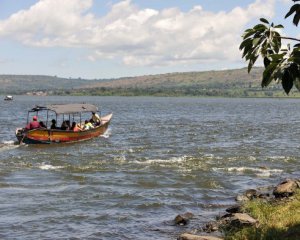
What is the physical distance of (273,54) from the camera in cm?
599

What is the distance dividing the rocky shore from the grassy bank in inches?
10.2

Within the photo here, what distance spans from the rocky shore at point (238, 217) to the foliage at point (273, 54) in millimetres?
6885

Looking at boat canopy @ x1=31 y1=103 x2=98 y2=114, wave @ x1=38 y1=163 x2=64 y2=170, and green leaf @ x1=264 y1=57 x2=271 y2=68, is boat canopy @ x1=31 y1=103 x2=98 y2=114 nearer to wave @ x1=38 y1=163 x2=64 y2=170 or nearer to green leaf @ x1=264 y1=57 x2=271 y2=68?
wave @ x1=38 y1=163 x2=64 y2=170

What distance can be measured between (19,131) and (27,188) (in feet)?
54.3

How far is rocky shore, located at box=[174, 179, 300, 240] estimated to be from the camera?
1301 cm

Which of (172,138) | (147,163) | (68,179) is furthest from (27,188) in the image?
(172,138)

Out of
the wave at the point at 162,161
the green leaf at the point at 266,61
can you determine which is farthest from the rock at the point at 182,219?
the wave at the point at 162,161

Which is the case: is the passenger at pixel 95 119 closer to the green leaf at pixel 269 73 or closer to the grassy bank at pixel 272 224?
the grassy bank at pixel 272 224

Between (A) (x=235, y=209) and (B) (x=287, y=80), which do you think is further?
(A) (x=235, y=209)

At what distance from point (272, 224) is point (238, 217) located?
1339mm

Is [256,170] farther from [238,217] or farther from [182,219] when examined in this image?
[238,217]

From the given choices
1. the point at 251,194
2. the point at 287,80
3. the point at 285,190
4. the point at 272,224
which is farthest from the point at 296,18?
the point at 251,194

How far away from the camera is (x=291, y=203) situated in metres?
15.1

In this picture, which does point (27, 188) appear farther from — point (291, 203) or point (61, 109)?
point (61, 109)
